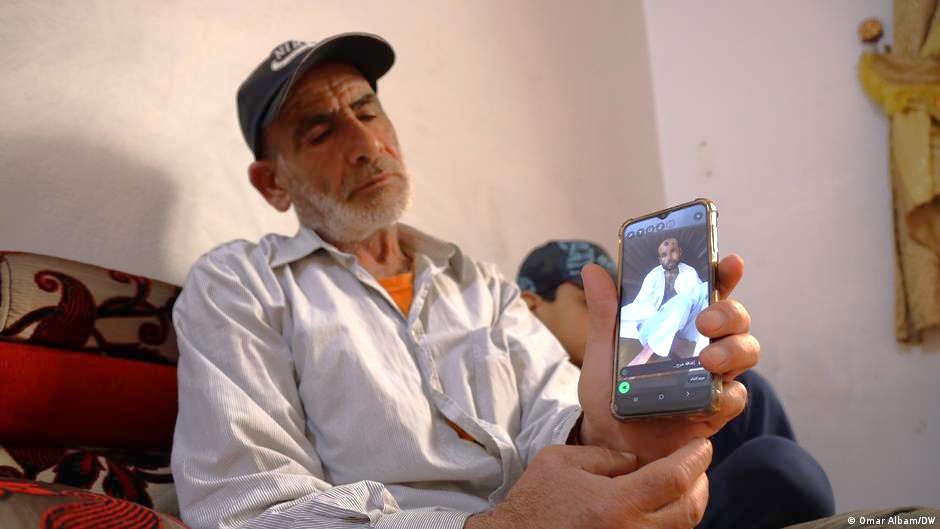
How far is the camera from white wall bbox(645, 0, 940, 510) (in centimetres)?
176

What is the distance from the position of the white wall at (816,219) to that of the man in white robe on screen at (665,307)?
1.42 m

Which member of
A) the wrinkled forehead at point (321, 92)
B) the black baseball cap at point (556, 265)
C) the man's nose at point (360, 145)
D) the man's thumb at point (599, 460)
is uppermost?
the wrinkled forehead at point (321, 92)

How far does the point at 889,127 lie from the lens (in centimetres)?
178

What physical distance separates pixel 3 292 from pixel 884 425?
6.03ft

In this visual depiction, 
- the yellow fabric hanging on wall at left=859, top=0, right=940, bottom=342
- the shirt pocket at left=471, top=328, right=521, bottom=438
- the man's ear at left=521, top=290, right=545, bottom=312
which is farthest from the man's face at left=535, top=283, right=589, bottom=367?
the yellow fabric hanging on wall at left=859, top=0, right=940, bottom=342

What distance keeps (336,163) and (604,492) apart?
69 centimetres

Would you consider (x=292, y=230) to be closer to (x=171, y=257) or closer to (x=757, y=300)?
(x=171, y=257)

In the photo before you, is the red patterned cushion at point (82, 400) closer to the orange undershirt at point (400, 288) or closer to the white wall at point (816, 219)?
the orange undershirt at point (400, 288)

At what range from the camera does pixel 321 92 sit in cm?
111

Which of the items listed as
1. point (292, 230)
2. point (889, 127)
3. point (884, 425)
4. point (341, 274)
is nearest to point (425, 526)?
point (341, 274)

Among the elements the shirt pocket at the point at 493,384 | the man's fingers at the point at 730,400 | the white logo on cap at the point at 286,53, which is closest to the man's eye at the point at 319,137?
the white logo on cap at the point at 286,53

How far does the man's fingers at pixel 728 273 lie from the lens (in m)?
0.60

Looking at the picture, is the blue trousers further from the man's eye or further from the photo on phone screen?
the man's eye

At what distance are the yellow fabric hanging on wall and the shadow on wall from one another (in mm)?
1580
